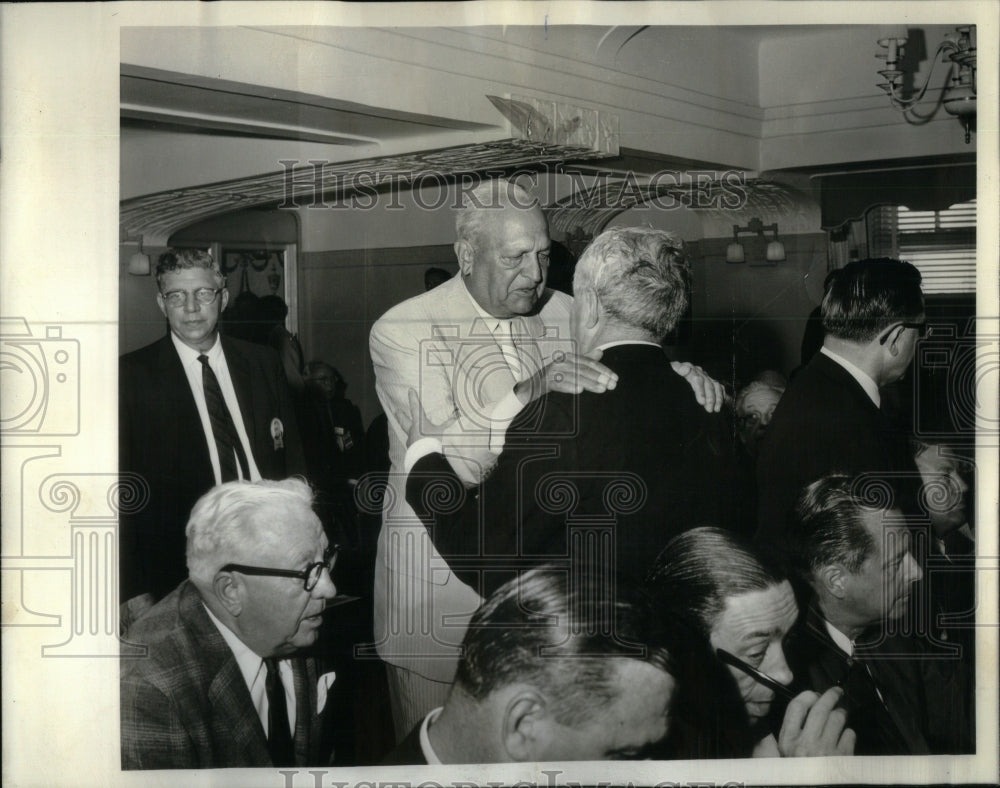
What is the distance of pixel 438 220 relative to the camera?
416 centimetres

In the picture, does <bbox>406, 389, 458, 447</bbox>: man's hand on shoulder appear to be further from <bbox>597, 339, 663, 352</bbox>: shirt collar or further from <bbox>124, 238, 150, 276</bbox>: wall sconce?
<bbox>124, 238, 150, 276</bbox>: wall sconce

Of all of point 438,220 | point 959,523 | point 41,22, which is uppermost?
point 41,22

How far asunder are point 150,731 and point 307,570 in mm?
819

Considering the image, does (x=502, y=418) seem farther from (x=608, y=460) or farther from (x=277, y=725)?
(x=277, y=725)

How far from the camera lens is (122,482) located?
416 centimetres

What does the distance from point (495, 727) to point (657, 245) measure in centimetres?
186

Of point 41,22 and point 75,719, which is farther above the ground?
point 41,22

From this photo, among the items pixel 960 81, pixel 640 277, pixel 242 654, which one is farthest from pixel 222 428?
pixel 960 81

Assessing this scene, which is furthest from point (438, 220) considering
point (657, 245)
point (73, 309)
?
point (73, 309)

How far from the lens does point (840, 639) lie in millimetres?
4273

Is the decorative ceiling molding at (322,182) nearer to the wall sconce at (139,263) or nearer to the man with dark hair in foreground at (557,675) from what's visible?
the wall sconce at (139,263)

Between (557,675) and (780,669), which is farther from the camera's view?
(780,669)

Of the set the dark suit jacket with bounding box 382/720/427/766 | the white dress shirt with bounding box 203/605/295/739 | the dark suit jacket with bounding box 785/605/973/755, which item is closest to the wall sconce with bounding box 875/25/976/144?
the dark suit jacket with bounding box 785/605/973/755

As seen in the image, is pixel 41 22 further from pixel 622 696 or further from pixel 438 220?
pixel 622 696
